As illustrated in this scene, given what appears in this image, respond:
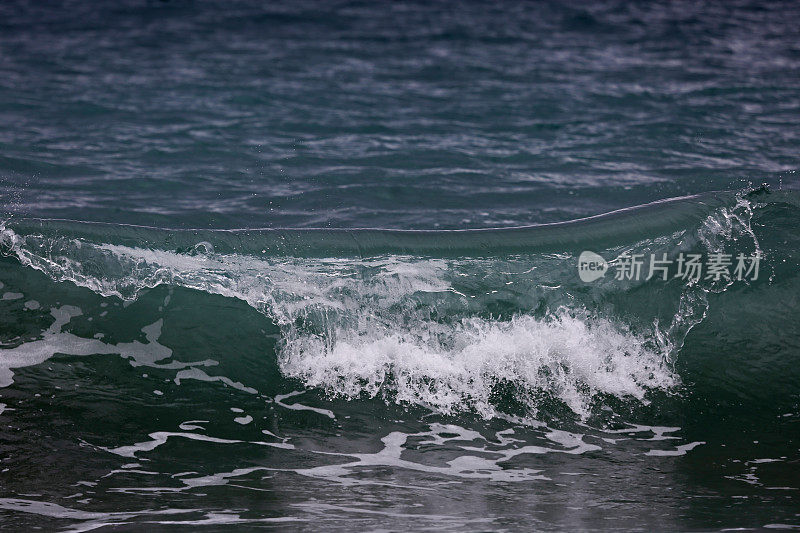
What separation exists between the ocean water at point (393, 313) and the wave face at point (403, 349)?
2 cm

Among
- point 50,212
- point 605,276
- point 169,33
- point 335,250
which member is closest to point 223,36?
point 169,33

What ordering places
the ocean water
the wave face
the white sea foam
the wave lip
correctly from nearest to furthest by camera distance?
1. the ocean water
2. the wave face
3. the white sea foam
4. the wave lip

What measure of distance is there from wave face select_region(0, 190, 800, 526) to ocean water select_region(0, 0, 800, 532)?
2 centimetres

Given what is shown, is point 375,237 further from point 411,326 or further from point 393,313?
point 411,326

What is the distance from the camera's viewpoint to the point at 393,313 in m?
5.39

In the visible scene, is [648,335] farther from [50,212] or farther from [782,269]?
[50,212]

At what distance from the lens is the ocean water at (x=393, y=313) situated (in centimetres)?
413

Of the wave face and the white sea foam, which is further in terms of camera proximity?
the white sea foam

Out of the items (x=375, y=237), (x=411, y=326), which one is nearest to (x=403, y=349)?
(x=411, y=326)

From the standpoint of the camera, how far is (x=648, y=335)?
5449 millimetres

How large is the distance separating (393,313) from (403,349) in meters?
0.28

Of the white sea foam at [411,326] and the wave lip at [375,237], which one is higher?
the wave lip at [375,237]

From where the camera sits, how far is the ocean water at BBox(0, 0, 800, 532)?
163 inches

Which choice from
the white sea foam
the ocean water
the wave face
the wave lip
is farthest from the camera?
the wave lip
